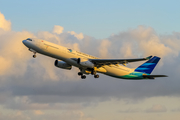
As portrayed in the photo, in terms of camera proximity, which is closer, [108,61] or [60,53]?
[60,53]

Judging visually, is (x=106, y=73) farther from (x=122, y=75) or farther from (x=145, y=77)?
(x=145, y=77)

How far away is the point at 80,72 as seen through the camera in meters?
77.3

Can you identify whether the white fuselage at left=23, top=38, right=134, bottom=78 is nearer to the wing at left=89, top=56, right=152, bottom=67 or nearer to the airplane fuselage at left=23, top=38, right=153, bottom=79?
the airplane fuselage at left=23, top=38, right=153, bottom=79

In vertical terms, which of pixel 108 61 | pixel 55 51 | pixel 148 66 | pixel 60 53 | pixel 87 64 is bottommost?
pixel 87 64

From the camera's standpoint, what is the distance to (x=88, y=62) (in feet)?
230

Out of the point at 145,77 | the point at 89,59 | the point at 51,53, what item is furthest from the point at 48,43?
the point at 145,77

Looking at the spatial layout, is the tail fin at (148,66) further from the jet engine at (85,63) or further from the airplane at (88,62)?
the jet engine at (85,63)

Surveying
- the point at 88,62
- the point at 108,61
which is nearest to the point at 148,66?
the point at 108,61

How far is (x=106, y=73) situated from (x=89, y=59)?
686cm

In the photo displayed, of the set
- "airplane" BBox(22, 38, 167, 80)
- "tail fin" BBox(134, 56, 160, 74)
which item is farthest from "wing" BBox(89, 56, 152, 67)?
"tail fin" BBox(134, 56, 160, 74)

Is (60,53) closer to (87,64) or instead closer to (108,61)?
(87,64)

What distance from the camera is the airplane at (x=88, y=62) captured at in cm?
Answer: 6638

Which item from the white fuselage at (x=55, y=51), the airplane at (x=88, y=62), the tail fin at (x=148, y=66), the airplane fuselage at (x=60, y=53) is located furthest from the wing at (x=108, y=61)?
the tail fin at (x=148, y=66)

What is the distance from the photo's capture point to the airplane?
6638cm
